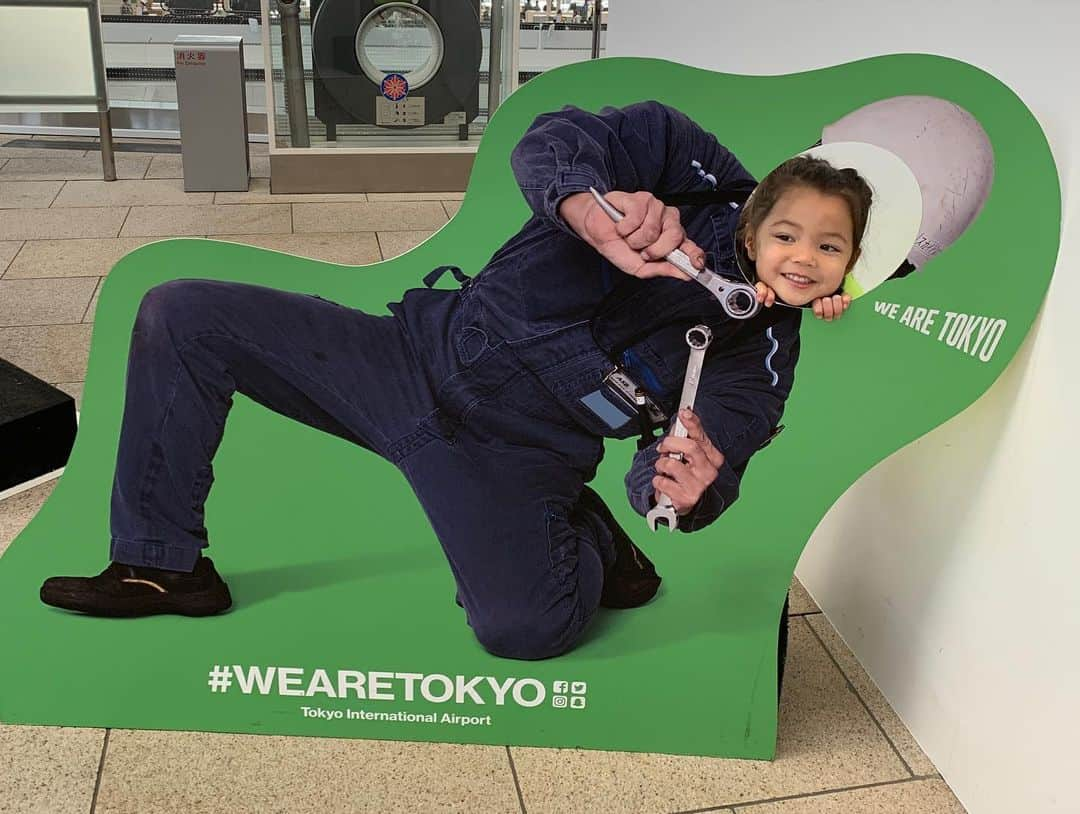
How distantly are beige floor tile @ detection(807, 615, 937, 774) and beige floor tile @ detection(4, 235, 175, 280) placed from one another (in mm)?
2809

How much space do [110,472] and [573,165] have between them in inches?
31.9

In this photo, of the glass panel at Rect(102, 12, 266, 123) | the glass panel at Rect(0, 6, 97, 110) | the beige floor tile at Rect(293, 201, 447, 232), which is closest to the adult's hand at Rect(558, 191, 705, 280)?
the beige floor tile at Rect(293, 201, 447, 232)

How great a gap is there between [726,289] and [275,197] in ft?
13.0

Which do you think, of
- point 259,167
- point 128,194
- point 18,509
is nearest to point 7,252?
point 128,194

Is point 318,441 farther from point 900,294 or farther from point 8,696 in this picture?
point 900,294

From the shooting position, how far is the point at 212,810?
1.55 m

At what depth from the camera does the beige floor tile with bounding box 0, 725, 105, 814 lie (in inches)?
61.3

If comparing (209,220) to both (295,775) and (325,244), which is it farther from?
(295,775)

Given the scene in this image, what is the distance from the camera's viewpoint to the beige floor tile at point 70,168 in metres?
5.33

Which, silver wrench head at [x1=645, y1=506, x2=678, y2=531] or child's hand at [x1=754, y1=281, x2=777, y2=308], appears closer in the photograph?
child's hand at [x1=754, y1=281, x2=777, y2=308]

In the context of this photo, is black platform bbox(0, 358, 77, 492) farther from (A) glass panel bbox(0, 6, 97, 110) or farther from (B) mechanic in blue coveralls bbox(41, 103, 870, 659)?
(A) glass panel bbox(0, 6, 97, 110)

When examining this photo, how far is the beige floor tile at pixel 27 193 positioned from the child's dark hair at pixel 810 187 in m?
4.19

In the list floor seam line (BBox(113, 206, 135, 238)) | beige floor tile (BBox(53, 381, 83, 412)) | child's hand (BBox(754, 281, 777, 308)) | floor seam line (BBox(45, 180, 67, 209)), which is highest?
child's hand (BBox(754, 281, 777, 308))

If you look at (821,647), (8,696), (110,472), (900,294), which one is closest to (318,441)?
(110,472)
